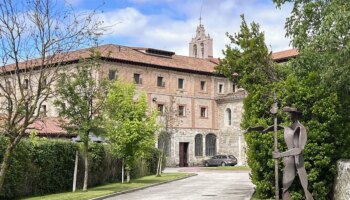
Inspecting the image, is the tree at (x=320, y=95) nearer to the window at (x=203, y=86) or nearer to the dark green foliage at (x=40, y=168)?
the dark green foliage at (x=40, y=168)

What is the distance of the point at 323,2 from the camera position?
51.3ft

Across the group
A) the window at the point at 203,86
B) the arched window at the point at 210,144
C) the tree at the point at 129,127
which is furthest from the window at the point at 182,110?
the tree at the point at 129,127

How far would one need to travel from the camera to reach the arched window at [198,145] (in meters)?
56.9

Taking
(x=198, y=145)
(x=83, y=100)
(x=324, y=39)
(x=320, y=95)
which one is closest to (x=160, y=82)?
(x=198, y=145)

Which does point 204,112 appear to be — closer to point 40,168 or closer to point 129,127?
point 129,127

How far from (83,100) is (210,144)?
121 ft

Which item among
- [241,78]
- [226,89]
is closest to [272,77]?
[241,78]

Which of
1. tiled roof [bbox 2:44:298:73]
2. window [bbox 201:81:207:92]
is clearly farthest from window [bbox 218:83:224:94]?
tiled roof [bbox 2:44:298:73]

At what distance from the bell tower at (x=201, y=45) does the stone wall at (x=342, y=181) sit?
244 ft

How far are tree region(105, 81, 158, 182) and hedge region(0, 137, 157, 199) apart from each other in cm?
113

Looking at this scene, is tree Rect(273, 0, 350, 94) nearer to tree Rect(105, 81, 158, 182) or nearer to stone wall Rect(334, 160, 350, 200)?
stone wall Rect(334, 160, 350, 200)

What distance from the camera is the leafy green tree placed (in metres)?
22.8

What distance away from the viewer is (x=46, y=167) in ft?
72.8

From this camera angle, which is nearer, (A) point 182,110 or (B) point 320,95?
(B) point 320,95
